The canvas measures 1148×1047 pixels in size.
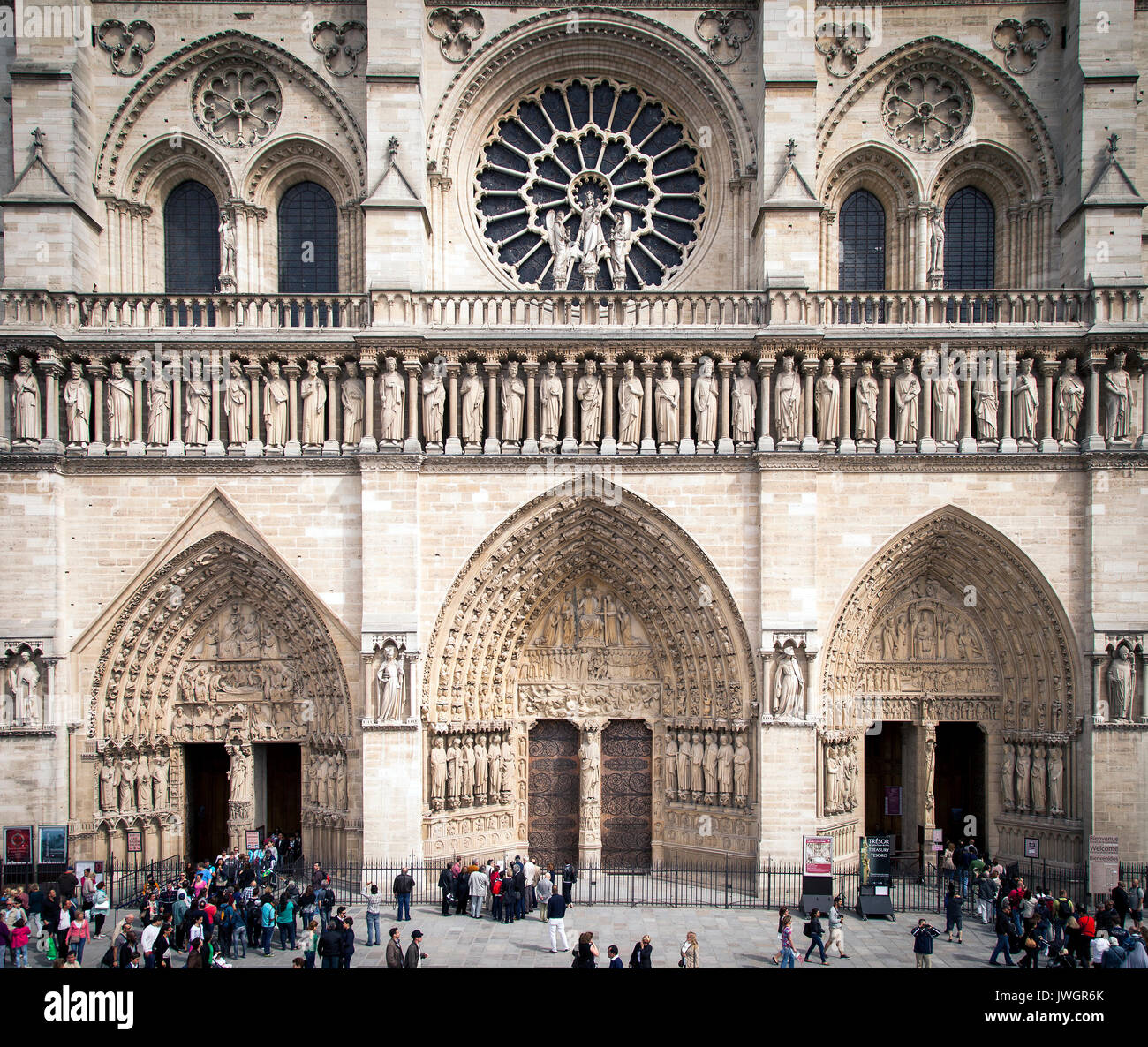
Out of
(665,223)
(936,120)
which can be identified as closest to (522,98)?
(665,223)

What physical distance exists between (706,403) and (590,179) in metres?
5.53

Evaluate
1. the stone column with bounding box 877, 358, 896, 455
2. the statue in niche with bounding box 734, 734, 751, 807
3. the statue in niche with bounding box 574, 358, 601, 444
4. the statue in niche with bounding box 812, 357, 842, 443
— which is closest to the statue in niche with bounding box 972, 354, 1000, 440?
the stone column with bounding box 877, 358, 896, 455

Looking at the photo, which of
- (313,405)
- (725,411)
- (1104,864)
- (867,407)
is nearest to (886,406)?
(867,407)

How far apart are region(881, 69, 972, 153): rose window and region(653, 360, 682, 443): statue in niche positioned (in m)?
6.62

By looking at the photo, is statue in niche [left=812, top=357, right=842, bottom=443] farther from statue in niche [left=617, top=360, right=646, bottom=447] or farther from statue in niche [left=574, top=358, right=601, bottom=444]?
statue in niche [left=574, top=358, right=601, bottom=444]

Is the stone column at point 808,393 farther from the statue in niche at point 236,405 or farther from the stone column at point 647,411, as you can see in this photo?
the statue in niche at point 236,405

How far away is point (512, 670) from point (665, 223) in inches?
364

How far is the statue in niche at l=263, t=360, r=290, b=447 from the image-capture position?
15.2 m

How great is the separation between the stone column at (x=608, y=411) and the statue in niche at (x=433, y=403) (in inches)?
110

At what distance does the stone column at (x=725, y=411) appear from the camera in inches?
591

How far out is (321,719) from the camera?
1548cm

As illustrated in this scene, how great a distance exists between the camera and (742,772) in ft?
49.1

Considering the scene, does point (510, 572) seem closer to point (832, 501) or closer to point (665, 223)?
point (832, 501)

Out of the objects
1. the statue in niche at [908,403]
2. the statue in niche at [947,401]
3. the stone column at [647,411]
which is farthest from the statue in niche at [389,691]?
the statue in niche at [947,401]
